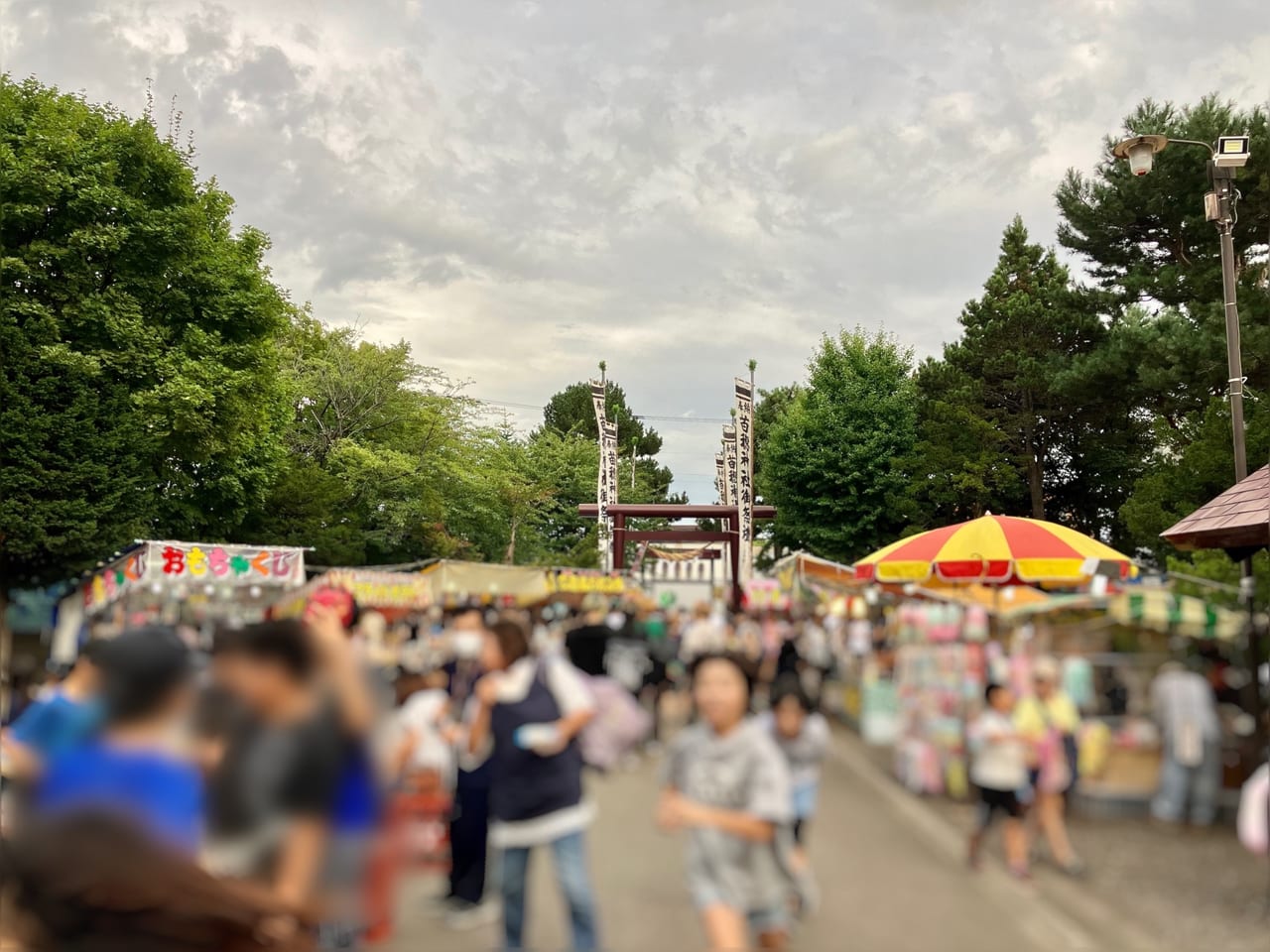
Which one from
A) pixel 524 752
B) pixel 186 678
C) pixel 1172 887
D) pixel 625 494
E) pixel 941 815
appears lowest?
pixel 1172 887

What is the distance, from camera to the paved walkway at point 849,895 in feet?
8.42

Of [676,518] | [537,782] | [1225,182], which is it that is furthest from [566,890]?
[676,518]

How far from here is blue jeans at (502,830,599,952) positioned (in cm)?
262

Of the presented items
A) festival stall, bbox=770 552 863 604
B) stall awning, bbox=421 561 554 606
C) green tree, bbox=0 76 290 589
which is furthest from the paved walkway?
green tree, bbox=0 76 290 589

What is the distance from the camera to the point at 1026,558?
25.9 ft

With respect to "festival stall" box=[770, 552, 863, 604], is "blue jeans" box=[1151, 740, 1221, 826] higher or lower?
lower

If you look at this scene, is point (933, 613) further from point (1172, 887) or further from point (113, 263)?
point (113, 263)

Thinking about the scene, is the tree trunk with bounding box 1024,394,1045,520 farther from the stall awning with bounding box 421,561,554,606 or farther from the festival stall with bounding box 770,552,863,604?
the stall awning with bounding box 421,561,554,606

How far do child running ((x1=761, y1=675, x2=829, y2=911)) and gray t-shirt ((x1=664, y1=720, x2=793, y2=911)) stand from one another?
4.9 inches

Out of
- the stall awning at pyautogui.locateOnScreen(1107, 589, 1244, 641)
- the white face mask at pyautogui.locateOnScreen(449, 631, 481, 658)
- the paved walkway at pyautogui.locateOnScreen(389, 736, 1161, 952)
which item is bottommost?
the paved walkway at pyautogui.locateOnScreen(389, 736, 1161, 952)

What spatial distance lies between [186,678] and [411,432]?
20419mm

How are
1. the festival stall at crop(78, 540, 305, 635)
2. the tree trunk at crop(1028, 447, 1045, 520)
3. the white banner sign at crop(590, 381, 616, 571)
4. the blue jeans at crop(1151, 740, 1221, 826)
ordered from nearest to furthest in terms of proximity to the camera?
1. the blue jeans at crop(1151, 740, 1221, 826)
2. the festival stall at crop(78, 540, 305, 635)
3. the white banner sign at crop(590, 381, 616, 571)
4. the tree trunk at crop(1028, 447, 1045, 520)

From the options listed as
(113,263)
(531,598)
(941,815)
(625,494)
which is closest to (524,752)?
(531,598)

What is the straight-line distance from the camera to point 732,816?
254 cm
